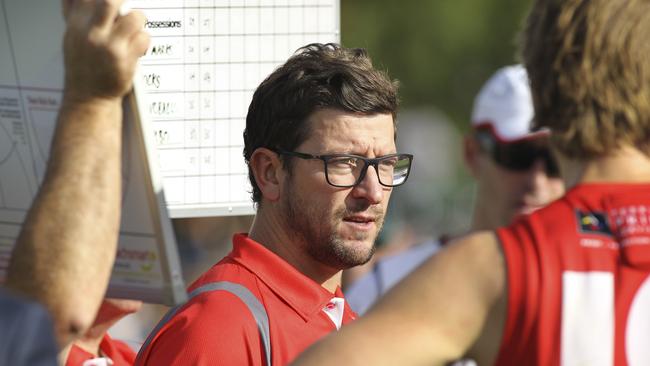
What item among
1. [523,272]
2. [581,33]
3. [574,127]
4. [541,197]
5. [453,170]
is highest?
[581,33]

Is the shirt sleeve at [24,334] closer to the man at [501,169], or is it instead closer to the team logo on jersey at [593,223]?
the team logo on jersey at [593,223]

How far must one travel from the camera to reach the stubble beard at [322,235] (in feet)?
12.2

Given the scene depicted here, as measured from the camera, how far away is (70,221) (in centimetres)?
202

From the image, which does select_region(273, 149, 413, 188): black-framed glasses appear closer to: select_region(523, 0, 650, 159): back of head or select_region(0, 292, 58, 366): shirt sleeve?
select_region(523, 0, 650, 159): back of head

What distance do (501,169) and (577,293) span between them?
3645mm

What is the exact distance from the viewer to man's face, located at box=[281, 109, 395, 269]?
146 inches

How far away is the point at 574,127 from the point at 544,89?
97 millimetres

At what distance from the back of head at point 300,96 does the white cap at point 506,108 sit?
2.06 m

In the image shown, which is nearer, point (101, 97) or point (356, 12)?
point (101, 97)

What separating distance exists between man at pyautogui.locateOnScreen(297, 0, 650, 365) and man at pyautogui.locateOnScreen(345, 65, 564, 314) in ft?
10.6

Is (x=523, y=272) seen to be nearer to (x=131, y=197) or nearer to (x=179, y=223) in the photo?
(x=131, y=197)

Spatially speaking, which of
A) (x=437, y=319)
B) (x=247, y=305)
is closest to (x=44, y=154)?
(x=437, y=319)

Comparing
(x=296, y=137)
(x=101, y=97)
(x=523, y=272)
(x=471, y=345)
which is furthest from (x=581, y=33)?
(x=296, y=137)

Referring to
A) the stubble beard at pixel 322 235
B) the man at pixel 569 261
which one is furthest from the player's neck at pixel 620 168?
the stubble beard at pixel 322 235
